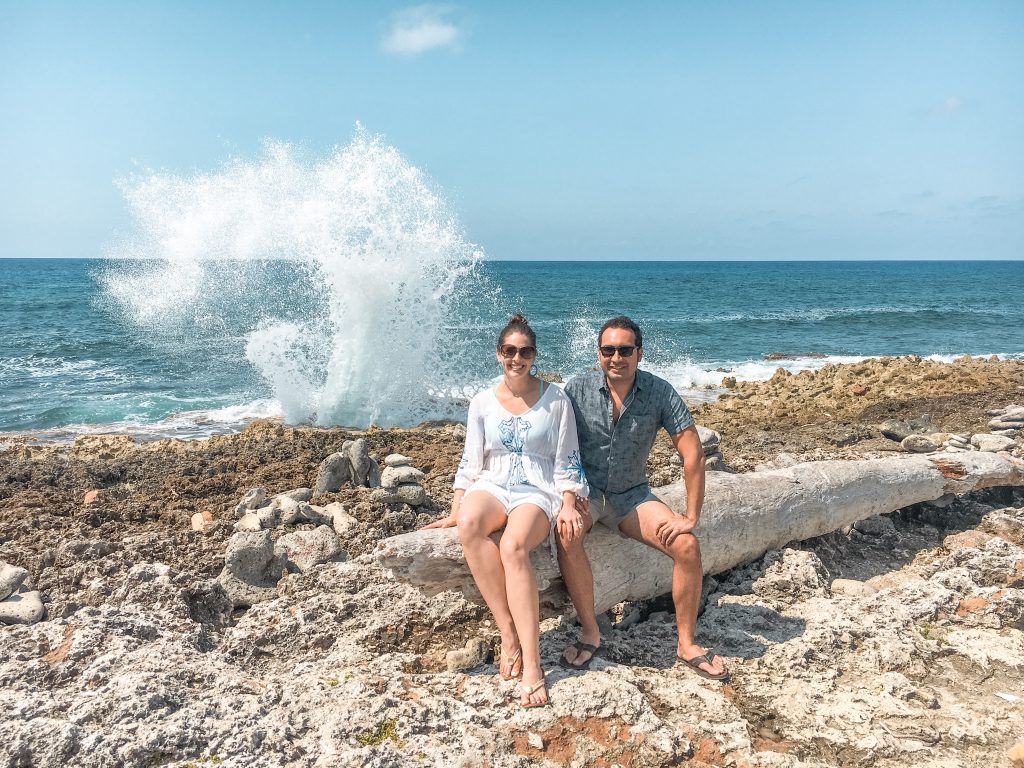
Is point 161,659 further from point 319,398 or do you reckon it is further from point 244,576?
point 319,398

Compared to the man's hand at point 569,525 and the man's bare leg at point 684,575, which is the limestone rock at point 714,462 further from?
the man's hand at point 569,525

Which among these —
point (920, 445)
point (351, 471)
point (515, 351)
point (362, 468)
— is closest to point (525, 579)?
point (515, 351)

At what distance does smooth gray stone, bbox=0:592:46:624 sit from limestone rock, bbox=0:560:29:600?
0.14 ft

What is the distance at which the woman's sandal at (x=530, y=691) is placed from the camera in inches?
129

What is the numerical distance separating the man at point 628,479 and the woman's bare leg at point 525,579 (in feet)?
0.56

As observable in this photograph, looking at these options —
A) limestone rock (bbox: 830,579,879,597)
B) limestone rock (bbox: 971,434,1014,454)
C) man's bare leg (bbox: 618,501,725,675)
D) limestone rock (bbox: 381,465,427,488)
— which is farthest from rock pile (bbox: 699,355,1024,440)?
man's bare leg (bbox: 618,501,725,675)

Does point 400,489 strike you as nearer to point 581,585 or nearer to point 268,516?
point 268,516

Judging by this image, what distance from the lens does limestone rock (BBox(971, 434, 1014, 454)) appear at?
7402mm

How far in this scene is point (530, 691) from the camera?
332 centimetres

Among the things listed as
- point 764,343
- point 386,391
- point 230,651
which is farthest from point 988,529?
point 764,343

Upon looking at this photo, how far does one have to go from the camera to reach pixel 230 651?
156 inches

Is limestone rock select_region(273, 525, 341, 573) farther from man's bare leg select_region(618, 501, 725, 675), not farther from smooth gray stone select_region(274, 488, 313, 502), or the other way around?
man's bare leg select_region(618, 501, 725, 675)

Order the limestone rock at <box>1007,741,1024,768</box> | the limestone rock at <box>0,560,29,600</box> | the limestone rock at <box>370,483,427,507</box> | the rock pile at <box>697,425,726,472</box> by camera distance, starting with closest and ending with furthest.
Result: the limestone rock at <box>1007,741,1024,768</box> → the limestone rock at <box>0,560,29,600</box> → the limestone rock at <box>370,483,427,507</box> → the rock pile at <box>697,425,726,472</box>

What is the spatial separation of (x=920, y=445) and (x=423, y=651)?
21.5 feet
